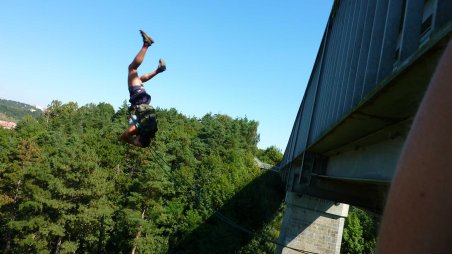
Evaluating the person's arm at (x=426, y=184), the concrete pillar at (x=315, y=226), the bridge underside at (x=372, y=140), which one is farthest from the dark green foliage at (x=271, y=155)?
the person's arm at (x=426, y=184)

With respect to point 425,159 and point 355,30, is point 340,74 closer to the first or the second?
point 355,30

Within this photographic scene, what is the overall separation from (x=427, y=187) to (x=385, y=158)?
4.40m

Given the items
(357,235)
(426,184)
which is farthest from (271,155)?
(426,184)

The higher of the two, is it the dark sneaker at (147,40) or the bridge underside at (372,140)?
the dark sneaker at (147,40)

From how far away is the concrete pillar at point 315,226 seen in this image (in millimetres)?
14945

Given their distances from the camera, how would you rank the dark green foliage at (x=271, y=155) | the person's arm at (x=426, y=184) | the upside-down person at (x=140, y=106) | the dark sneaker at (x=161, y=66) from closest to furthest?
1. the person's arm at (x=426, y=184)
2. the upside-down person at (x=140, y=106)
3. the dark sneaker at (x=161, y=66)
4. the dark green foliage at (x=271, y=155)

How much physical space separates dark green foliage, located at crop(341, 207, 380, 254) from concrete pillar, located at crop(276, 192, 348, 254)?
30.1 metres

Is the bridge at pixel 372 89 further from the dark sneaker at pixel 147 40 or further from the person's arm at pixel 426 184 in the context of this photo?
the dark sneaker at pixel 147 40

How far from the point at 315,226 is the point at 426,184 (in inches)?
605

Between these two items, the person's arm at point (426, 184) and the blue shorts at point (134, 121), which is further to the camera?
the blue shorts at point (134, 121)

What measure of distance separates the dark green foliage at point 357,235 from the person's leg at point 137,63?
1612 inches

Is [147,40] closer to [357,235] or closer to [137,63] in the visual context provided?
Result: [137,63]

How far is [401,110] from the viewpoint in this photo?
3463 millimetres

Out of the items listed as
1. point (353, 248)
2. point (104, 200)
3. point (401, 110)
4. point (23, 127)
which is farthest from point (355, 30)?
point (23, 127)
